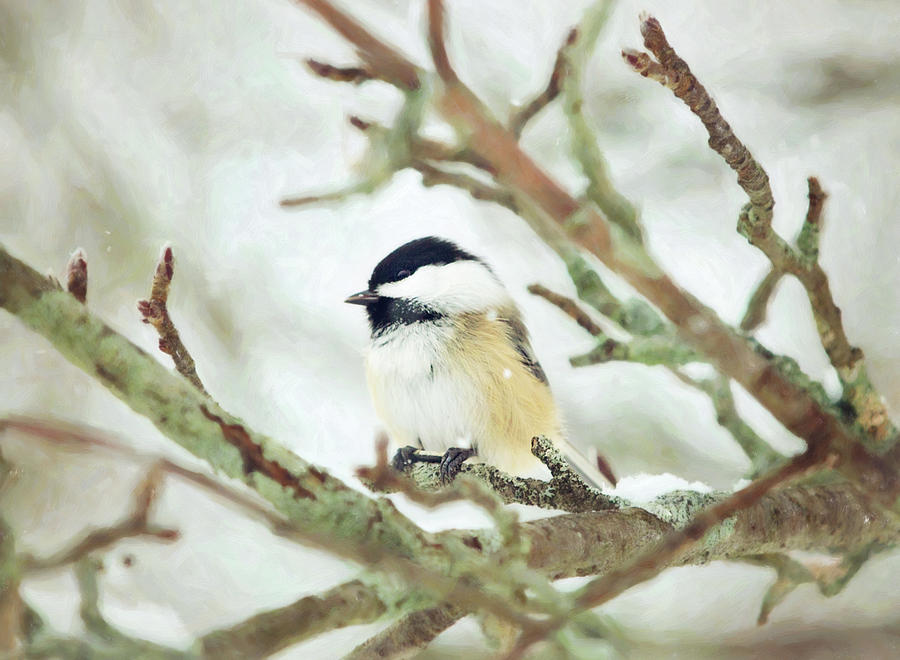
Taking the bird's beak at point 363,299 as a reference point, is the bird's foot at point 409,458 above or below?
below

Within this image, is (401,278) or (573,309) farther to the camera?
(401,278)

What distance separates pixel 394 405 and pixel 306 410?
581mm

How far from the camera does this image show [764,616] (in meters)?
0.98

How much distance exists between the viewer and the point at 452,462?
1.15 meters

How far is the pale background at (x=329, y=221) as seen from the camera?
1.58 m

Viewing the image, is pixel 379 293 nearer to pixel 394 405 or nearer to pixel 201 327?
pixel 394 405

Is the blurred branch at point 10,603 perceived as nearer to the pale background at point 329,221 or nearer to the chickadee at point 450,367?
the chickadee at point 450,367

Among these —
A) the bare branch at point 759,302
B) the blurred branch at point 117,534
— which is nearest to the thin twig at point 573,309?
the bare branch at point 759,302

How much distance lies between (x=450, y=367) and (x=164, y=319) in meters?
0.57

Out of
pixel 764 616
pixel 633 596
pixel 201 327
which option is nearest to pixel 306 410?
pixel 201 327

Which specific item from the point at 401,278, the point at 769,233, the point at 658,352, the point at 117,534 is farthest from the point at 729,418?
the point at 117,534

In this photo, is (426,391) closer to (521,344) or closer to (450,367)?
(450,367)

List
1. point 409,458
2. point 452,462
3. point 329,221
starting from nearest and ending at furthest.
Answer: point 452,462 < point 409,458 < point 329,221

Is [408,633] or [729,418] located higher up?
[729,418]
